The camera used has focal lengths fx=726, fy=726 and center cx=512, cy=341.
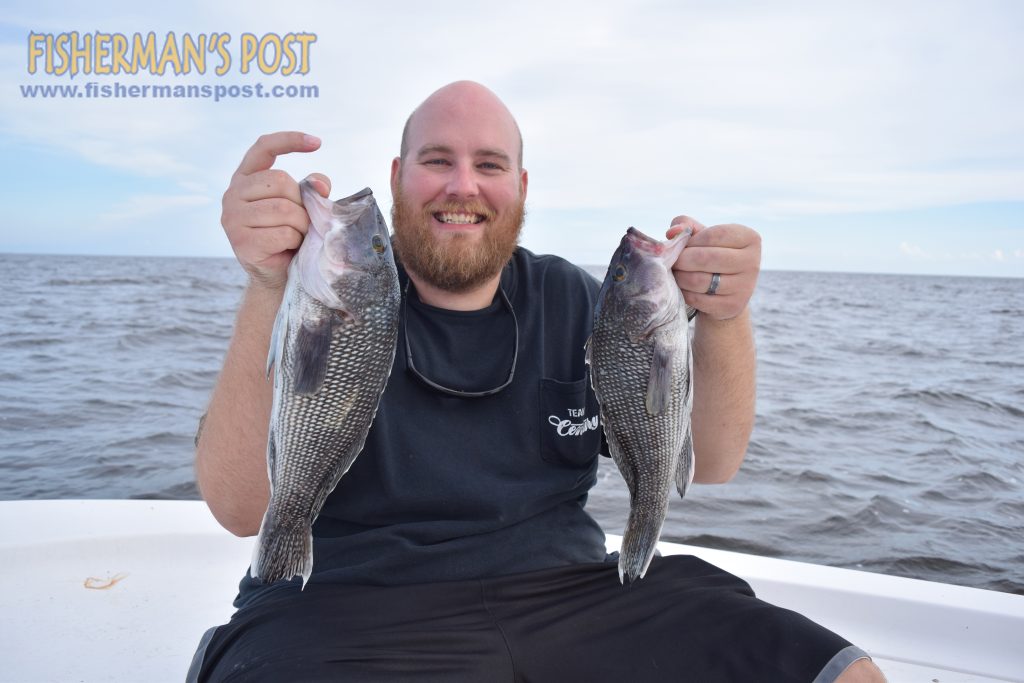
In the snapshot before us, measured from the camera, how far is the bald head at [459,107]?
10.1ft

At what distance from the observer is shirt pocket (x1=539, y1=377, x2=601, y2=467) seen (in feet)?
8.96

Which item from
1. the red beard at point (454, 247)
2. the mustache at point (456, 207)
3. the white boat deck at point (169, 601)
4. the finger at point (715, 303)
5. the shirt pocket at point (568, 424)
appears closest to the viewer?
the finger at point (715, 303)

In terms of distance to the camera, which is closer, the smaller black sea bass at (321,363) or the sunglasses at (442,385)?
the smaller black sea bass at (321,363)

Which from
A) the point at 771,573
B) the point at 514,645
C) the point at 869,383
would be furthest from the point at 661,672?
the point at 869,383

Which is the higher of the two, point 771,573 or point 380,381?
point 380,381

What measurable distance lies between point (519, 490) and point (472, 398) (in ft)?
1.23

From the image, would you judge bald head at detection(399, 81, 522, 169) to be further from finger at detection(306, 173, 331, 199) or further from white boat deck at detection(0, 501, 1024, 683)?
white boat deck at detection(0, 501, 1024, 683)

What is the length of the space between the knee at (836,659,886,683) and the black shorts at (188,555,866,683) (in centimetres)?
2

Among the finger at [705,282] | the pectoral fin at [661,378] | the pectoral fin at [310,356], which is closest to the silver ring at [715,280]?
the finger at [705,282]

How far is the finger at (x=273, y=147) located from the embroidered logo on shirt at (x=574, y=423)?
4.29 ft

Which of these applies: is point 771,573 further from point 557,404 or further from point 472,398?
point 472,398

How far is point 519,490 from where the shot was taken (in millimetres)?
2609

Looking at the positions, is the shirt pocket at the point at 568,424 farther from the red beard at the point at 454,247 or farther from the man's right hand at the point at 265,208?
the man's right hand at the point at 265,208

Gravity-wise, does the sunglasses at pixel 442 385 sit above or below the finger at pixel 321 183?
below
